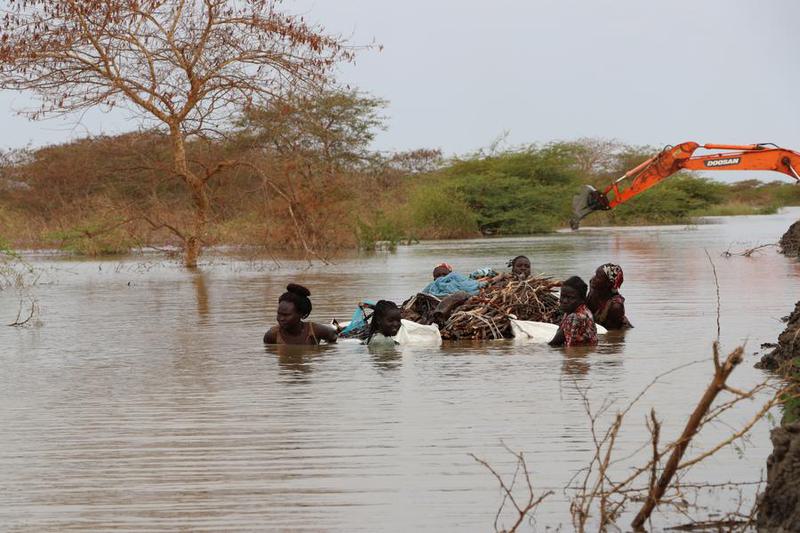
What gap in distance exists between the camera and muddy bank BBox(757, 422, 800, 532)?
16.1 feet

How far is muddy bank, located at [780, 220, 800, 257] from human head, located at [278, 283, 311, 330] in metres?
20.0

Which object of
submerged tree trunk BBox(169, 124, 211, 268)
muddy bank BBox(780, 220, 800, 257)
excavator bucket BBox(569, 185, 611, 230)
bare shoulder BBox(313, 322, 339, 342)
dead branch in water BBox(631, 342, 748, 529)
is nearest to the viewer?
dead branch in water BBox(631, 342, 748, 529)

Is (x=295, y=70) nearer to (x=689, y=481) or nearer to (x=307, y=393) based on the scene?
(x=307, y=393)

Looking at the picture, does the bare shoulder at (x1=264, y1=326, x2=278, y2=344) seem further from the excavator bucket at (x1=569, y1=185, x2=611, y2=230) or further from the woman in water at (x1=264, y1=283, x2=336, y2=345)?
the excavator bucket at (x1=569, y1=185, x2=611, y2=230)

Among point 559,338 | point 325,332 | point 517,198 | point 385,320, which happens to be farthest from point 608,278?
point 517,198

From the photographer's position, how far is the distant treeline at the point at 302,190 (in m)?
31.4

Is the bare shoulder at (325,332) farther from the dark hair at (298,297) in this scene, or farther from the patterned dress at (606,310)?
the patterned dress at (606,310)

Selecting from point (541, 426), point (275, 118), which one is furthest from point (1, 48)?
point (541, 426)

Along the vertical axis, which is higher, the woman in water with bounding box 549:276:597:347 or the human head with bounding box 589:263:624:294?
the human head with bounding box 589:263:624:294

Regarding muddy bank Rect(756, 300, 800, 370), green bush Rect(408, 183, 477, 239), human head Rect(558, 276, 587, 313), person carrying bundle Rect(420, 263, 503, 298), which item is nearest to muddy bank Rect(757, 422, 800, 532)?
muddy bank Rect(756, 300, 800, 370)

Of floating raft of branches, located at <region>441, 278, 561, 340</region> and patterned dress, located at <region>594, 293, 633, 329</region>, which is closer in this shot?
floating raft of branches, located at <region>441, 278, 561, 340</region>

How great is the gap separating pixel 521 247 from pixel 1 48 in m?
20.2

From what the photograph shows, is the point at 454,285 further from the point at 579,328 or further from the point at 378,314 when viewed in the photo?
the point at 579,328

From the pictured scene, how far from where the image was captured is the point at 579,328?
12.5 m
